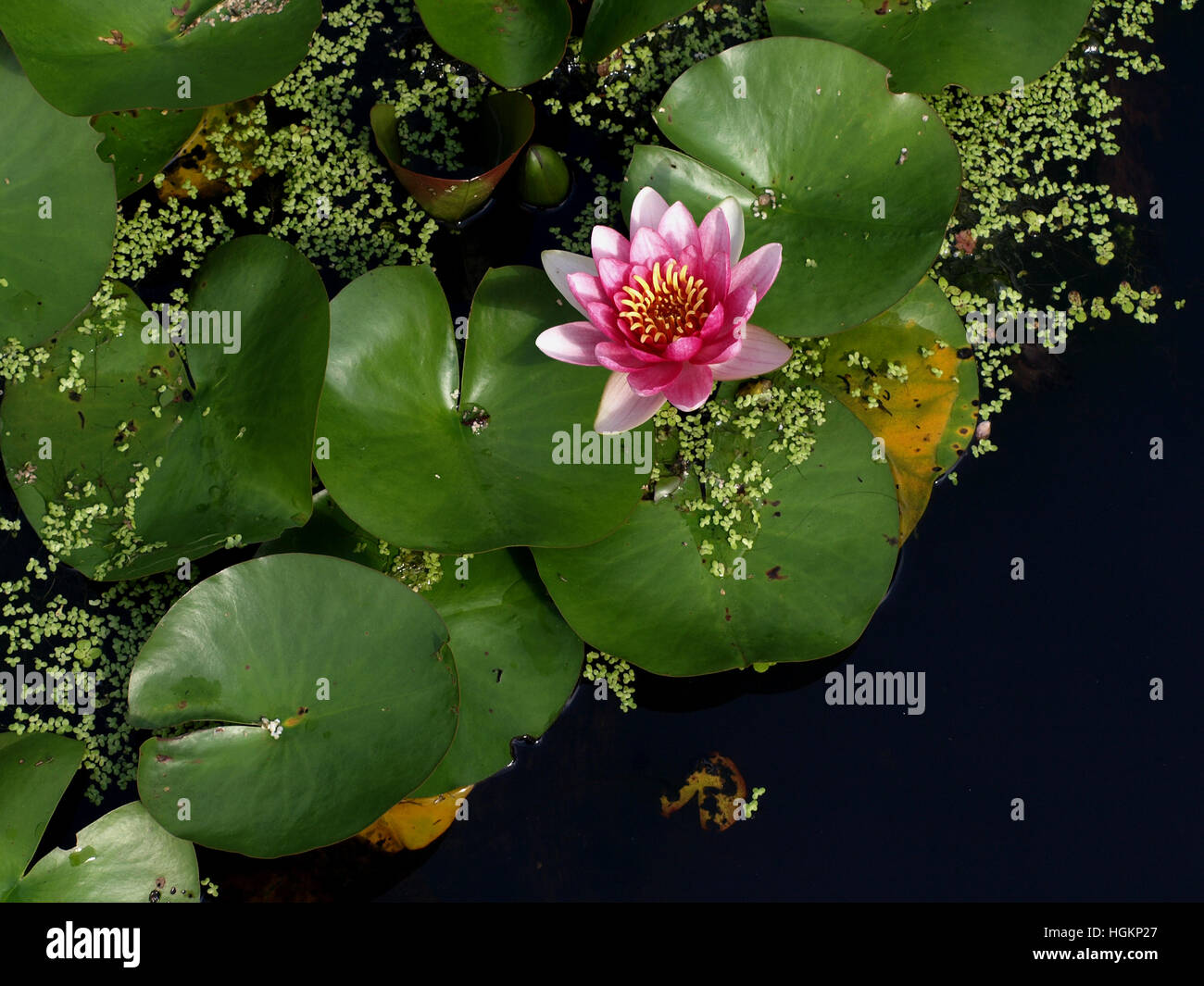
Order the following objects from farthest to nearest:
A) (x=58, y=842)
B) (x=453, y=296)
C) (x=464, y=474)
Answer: (x=453, y=296) → (x=58, y=842) → (x=464, y=474)

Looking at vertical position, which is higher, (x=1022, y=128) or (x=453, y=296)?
(x=1022, y=128)

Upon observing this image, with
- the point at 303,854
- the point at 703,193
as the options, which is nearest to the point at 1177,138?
the point at 703,193

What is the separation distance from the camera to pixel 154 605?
117 inches

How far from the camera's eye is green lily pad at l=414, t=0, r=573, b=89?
9.33 ft

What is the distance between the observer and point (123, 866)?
269cm

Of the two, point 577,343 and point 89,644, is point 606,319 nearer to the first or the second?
point 577,343

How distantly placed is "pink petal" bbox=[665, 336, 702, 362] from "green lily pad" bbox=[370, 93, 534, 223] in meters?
0.97

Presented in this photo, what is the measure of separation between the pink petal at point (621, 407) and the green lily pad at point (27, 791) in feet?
6.08

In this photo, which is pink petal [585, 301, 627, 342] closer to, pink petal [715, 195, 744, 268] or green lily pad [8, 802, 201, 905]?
pink petal [715, 195, 744, 268]

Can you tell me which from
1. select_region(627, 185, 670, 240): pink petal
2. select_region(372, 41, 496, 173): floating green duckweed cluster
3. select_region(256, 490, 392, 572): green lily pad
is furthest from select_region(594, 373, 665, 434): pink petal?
select_region(372, 41, 496, 173): floating green duckweed cluster

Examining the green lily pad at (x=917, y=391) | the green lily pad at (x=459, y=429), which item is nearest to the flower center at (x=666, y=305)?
the green lily pad at (x=459, y=429)

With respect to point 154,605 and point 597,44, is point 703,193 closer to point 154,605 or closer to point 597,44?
point 597,44

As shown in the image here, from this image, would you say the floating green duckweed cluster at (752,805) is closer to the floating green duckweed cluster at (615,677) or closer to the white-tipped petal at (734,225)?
the floating green duckweed cluster at (615,677)

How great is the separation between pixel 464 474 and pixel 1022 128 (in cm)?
233
